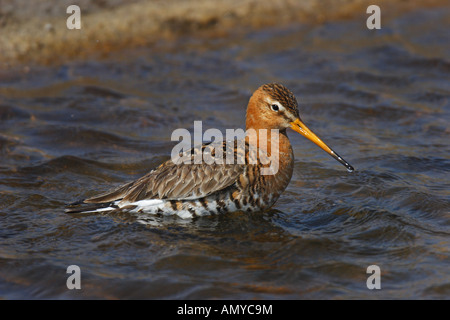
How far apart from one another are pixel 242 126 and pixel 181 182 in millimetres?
3173

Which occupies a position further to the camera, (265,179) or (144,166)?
(144,166)

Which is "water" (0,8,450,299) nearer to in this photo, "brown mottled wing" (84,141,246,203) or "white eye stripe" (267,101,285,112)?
"brown mottled wing" (84,141,246,203)

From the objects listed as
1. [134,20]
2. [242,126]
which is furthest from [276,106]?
[134,20]

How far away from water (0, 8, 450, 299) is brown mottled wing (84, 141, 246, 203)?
0.30 metres

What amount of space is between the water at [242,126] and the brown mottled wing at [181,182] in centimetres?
30

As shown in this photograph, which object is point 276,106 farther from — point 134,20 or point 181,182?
Answer: point 134,20

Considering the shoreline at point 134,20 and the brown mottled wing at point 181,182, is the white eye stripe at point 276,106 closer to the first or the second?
the brown mottled wing at point 181,182

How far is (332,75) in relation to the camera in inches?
484

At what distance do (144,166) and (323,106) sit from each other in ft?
11.7

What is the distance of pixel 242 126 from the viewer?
10602 millimetres

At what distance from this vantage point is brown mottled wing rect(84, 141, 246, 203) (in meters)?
7.53

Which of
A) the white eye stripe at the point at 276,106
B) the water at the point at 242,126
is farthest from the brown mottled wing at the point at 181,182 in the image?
the white eye stripe at the point at 276,106
